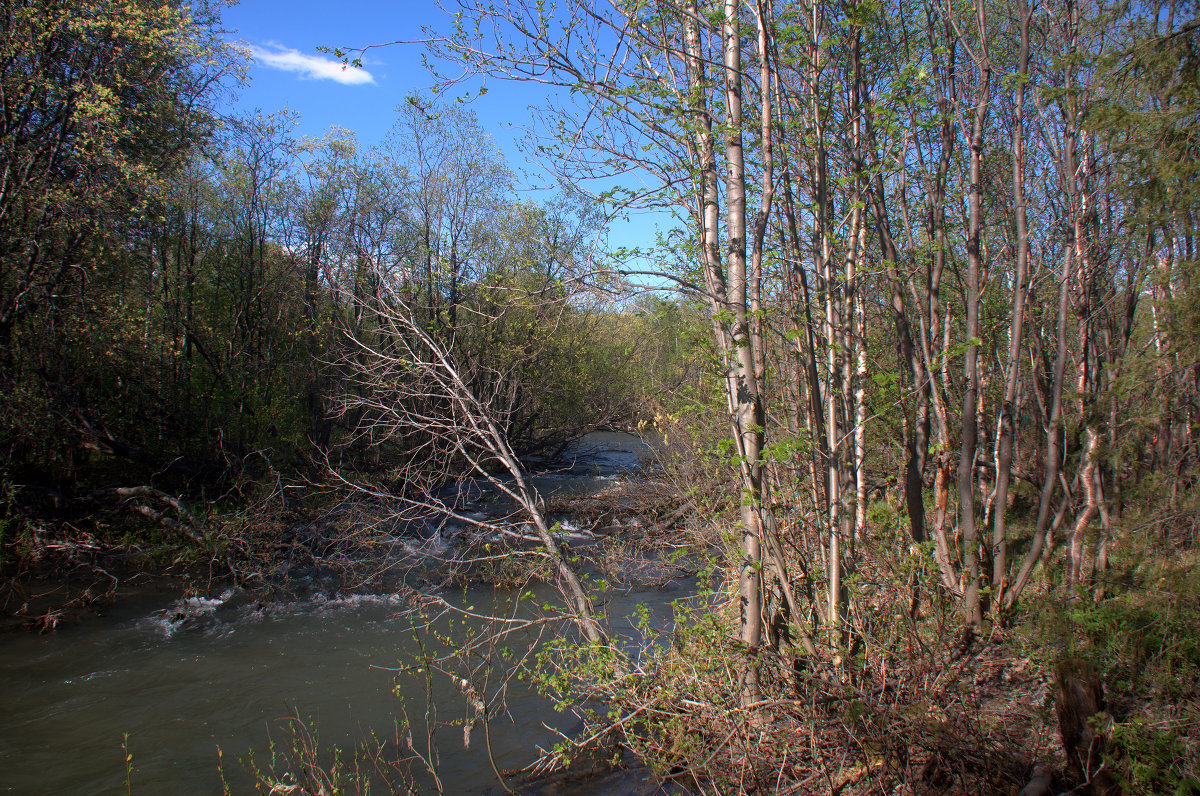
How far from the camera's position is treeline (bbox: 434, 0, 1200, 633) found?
4746mm

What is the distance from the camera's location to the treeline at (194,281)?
34.8 ft

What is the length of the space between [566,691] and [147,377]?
1175 centimetres

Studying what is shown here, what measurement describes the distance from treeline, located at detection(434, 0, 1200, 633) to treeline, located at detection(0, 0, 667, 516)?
1.18m

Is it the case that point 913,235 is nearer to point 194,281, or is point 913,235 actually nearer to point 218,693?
point 218,693

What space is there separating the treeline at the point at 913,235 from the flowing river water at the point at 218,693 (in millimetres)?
3445

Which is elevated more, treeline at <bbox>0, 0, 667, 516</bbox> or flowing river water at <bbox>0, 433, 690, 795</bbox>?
treeline at <bbox>0, 0, 667, 516</bbox>

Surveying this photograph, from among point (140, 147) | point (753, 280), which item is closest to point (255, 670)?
point (753, 280)

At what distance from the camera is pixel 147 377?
13.5m

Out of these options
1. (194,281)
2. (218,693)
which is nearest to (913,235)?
(218,693)

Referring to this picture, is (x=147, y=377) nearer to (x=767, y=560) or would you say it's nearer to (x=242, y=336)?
(x=242, y=336)

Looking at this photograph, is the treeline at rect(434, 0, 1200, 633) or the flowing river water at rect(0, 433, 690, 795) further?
the flowing river water at rect(0, 433, 690, 795)

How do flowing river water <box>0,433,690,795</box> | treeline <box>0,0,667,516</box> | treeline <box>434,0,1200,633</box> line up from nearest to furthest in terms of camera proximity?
treeline <box>434,0,1200,633</box> < flowing river water <box>0,433,690,795</box> < treeline <box>0,0,667,516</box>

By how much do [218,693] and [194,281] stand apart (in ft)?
38.0

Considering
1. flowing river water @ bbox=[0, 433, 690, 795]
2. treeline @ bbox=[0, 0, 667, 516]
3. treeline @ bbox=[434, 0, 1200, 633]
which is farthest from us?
treeline @ bbox=[0, 0, 667, 516]
